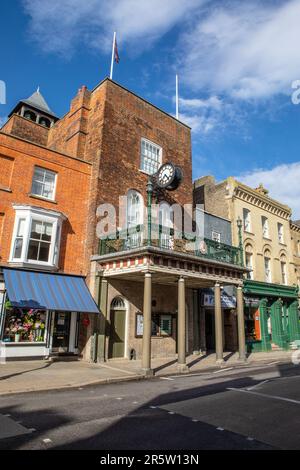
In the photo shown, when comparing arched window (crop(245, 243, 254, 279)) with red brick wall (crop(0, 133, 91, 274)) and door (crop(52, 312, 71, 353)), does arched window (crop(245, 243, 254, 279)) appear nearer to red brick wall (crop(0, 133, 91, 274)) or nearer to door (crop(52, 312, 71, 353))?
red brick wall (crop(0, 133, 91, 274))

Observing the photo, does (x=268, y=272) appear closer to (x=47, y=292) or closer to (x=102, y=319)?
(x=102, y=319)

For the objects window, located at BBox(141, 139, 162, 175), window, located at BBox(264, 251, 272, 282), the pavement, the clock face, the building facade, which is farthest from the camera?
window, located at BBox(264, 251, 272, 282)

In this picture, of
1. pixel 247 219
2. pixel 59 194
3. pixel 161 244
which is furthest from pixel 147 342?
pixel 247 219

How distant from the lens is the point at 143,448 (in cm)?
500

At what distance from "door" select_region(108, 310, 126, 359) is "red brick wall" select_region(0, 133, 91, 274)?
2.66 m

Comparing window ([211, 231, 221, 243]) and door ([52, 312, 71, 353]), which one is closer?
door ([52, 312, 71, 353])

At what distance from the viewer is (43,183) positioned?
16188 millimetres

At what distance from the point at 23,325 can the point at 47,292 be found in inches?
68.9

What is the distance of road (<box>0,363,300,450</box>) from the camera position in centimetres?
527

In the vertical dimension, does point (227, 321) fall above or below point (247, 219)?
below

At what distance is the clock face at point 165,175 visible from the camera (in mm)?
18469

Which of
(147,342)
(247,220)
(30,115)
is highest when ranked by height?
(30,115)

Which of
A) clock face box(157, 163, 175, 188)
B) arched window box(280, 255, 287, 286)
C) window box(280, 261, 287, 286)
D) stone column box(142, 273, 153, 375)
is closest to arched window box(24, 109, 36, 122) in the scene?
clock face box(157, 163, 175, 188)

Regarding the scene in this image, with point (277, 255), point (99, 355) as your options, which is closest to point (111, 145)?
point (99, 355)
